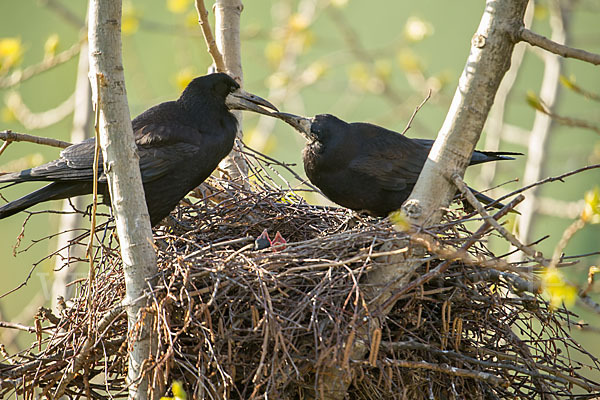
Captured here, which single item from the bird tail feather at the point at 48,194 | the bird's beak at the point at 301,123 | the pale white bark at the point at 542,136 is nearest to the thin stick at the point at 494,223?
the bird's beak at the point at 301,123

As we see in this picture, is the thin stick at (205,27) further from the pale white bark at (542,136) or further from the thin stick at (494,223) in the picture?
the pale white bark at (542,136)

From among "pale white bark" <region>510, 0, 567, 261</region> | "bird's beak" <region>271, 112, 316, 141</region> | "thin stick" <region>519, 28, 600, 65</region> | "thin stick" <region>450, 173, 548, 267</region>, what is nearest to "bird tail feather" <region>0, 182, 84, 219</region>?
"bird's beak" <region>271, 112, 316, 141</region>

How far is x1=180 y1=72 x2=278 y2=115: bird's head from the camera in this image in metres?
4.05

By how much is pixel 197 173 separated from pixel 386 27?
7.31 metres

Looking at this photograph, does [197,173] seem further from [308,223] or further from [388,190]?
[388,190]

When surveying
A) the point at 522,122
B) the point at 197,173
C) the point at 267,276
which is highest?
the point at 522,122

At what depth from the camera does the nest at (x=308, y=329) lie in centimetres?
263

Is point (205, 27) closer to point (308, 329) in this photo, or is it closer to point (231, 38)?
point (231, 38)

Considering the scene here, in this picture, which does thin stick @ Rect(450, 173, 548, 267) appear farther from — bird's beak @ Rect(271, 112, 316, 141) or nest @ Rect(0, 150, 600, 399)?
bird's beak @ Rect(271, 112, 316, 141)

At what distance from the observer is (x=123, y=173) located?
8.45 ft

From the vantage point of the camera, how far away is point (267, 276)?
2.90 meters

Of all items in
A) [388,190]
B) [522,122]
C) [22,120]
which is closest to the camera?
[388,190]

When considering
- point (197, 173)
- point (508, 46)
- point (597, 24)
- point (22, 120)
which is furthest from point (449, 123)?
point (597, 24)

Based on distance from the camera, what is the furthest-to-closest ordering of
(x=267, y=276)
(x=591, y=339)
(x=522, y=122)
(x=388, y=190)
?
(x=522, y=122)
(x=591, y=339)
(x=388, y=190)
(x=267, y=276)
